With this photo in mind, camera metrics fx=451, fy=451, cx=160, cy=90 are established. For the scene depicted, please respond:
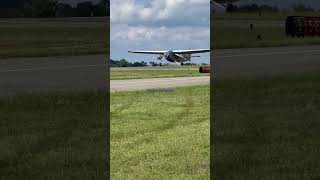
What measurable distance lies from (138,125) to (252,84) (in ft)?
8.09

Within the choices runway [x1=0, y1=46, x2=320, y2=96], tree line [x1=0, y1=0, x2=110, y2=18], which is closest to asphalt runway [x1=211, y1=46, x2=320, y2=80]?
runway [x1=0, y1=46, x2=320, y2=96]

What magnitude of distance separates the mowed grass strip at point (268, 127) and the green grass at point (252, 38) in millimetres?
664

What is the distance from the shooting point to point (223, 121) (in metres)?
6.92

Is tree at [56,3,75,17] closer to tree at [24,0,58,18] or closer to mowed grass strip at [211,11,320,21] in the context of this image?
tree at [24,0,58,18]

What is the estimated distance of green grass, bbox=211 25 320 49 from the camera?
6227 millimetres

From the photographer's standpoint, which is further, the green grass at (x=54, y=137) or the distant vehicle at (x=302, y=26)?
the distant vehicle at (x=302, y=26)

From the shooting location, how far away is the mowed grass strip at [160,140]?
521 centimetres

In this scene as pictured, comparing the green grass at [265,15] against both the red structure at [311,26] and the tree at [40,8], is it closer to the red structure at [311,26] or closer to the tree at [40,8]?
the red structure at [311,26]

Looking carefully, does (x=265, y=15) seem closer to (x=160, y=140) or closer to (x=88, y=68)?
(x=160, y=140)

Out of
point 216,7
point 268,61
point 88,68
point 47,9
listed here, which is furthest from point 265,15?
point 47,9

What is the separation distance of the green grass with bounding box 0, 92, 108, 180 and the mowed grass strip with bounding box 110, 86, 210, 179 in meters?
0.31

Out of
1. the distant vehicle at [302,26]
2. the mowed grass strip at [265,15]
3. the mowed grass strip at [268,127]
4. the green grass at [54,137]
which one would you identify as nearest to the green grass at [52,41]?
the green grass at [54,137]

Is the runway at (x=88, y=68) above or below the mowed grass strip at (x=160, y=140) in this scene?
above

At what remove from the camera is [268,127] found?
22.5ft
